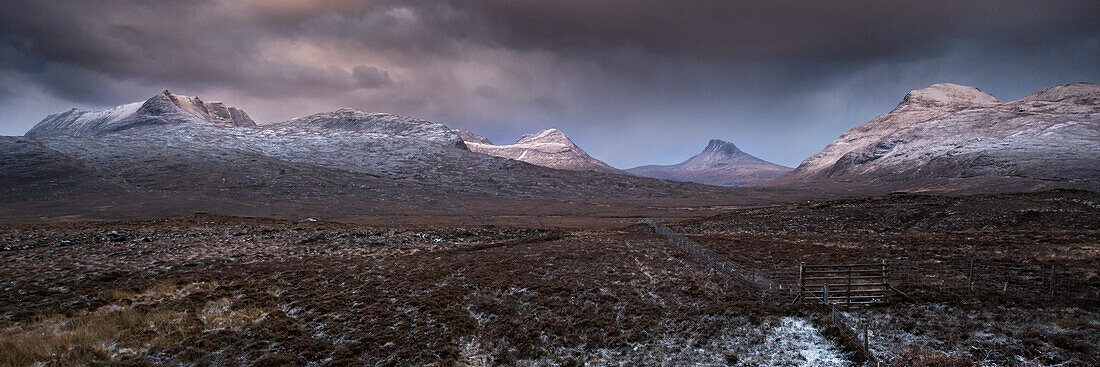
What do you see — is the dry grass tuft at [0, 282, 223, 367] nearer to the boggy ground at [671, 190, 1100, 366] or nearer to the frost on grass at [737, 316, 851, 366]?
the frost on grass at [737, 316, 851, 366]

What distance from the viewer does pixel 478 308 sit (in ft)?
58.0

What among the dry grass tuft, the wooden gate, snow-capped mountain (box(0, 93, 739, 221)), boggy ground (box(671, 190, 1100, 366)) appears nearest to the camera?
boggy ground (box(671, 190, 1100, 366))

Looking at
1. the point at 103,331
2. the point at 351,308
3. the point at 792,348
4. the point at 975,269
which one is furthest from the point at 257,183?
the point at 975,269

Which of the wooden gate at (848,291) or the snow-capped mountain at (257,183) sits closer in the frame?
the wooden gate at (848,291)

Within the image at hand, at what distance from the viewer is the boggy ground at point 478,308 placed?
40.6ft

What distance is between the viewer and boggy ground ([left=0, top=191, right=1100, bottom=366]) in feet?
40.6

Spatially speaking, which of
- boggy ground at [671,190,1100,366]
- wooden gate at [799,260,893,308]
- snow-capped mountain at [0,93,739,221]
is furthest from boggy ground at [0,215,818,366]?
snow-capped mountain at [0,93,739,221]

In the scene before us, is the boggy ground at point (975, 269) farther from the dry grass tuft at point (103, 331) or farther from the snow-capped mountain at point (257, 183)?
the snow-capped mountain at point (257, 183)

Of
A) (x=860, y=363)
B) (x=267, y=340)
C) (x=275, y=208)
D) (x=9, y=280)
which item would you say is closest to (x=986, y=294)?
(x=860, y=363)

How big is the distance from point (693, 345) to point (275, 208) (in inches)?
4507

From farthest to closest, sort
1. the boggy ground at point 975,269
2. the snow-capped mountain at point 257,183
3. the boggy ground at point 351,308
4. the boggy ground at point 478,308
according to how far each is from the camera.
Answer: the snow-capped mountain at point 257,183
the boggy ground at point 351,308
the boggy ground at point 478,308
the boggy ground at point 975,269

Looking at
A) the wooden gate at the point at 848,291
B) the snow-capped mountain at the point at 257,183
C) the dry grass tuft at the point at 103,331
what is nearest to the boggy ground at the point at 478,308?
the dry grass tuft at the point at 103,331

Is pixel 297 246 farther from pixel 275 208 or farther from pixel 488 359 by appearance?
pixel 275 208

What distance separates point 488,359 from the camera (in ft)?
43.1
